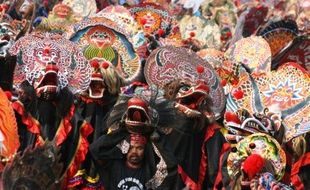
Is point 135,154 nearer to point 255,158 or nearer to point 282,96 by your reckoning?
point 255,158

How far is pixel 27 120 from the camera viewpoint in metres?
9.08

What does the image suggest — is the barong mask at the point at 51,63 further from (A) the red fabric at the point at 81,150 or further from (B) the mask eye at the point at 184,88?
(B) the mask eye at the point at 184,88

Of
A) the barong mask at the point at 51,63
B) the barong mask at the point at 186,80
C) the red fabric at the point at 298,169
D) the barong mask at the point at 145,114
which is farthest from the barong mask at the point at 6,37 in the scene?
the red fabric at the point at 298,169

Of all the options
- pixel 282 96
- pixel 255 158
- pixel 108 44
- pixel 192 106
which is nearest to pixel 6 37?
pixel 108 44

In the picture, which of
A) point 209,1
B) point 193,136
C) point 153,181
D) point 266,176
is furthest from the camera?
point 209,1

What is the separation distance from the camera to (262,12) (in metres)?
16.2

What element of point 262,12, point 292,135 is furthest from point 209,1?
point 292,135

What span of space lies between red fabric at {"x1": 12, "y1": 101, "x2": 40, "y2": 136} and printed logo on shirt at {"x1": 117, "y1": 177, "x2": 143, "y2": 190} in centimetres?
95

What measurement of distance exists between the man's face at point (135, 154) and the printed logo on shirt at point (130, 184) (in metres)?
0.13

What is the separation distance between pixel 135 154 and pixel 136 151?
0.02 meters

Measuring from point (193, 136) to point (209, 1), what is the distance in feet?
33.3

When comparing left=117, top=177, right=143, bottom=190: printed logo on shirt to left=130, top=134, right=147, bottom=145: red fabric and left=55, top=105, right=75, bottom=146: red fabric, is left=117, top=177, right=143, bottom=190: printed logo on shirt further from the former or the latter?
left=55, top=105, right=75, bottom=146: red fabric

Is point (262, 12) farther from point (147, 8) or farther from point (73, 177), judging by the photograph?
point (73, 177)

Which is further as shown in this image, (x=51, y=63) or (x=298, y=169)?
(x=298, y=169)
